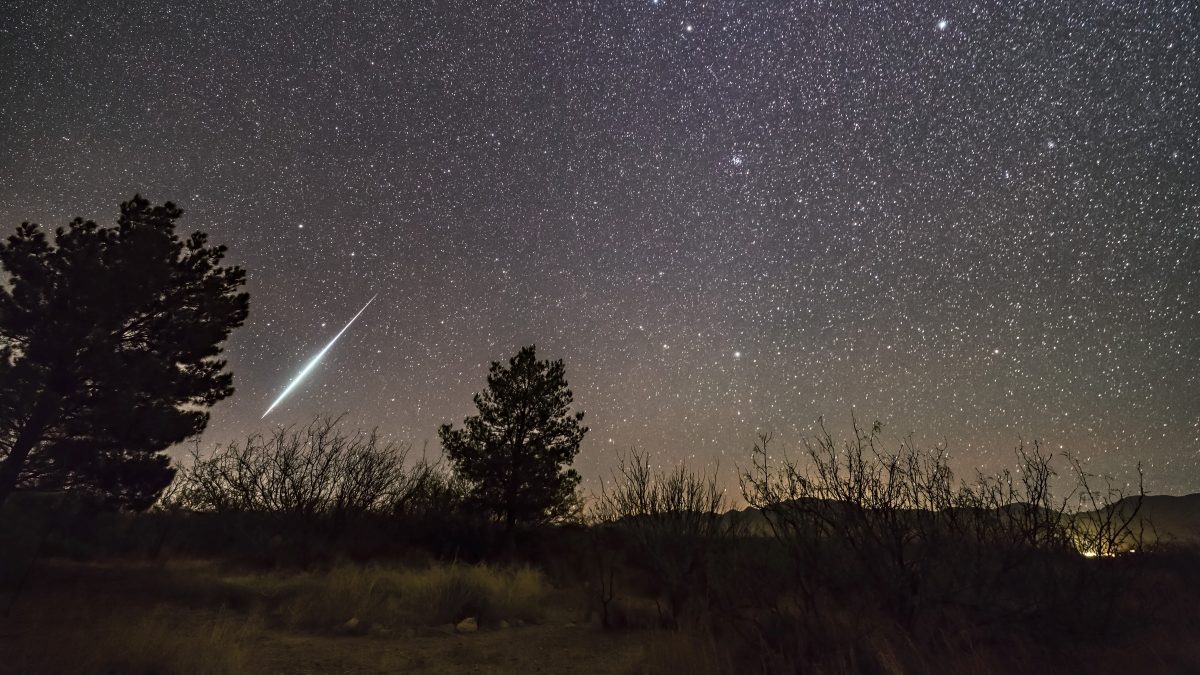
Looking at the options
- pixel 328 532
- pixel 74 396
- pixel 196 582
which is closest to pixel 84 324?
pixel 74 396

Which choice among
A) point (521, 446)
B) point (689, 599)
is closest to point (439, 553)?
point (521, 446)

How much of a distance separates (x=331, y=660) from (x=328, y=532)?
474 inches

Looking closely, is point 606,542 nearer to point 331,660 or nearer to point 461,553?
point 461,553

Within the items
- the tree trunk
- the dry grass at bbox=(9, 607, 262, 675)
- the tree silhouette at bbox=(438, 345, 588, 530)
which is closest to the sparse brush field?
the dry grass at bbox=(9, 607, 262, 675)

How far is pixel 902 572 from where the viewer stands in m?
7.49

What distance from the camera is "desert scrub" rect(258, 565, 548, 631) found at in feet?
34.1

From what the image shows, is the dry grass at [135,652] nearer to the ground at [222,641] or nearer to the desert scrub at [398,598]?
the ground at [222,641]

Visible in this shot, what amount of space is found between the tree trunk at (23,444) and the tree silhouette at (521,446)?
41.5ft

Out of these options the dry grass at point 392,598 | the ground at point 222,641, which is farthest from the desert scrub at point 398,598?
the ground at point 222,641

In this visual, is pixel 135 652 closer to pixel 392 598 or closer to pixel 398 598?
pixel 392 598

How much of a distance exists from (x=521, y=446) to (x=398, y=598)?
12433 millimetres

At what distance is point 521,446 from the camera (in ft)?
79.0

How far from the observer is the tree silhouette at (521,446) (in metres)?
23.2

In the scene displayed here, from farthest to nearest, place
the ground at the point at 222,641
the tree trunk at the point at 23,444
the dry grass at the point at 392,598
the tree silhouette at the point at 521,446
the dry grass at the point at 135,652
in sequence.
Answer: the tree silhouette at the point at 521,446 → the tree trunk at the point at 23,444 → the dry grass at the point at 392,598 → the ground at the point at 222,641 → the dry grass at the point at 135,652
